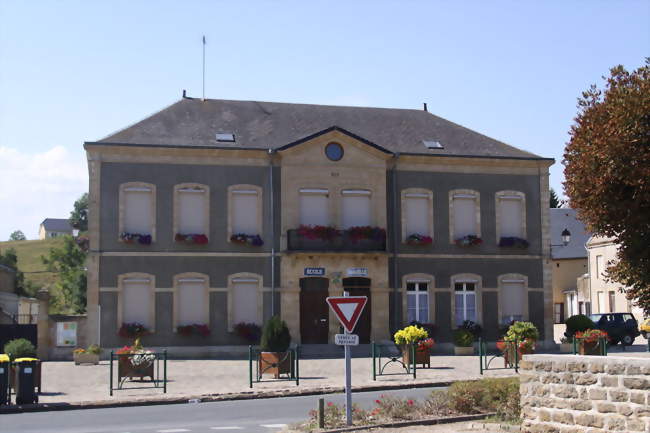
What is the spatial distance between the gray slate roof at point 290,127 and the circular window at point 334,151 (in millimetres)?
702

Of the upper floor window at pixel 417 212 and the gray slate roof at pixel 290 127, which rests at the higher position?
the gray slate roof at pixel 290 127

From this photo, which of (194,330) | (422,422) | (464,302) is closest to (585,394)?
(422,422)

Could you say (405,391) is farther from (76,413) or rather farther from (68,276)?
(68,276)

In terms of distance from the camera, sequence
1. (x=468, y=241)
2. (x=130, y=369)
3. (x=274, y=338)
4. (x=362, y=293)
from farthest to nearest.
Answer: (x=468, y=241) → (x=362, y=293) → (x=274, y=338) → (x=130, y=369)

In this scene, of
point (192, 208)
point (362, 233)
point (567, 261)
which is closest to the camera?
point (192, 208)

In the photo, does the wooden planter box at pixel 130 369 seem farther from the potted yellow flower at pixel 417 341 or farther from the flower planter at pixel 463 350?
the flower planter at pixel 463 350

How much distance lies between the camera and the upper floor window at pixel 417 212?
3228 centimetres

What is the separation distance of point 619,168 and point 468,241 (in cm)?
1735

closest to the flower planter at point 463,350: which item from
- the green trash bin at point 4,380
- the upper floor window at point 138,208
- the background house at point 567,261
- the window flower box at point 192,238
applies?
the window flower box at point 192,238

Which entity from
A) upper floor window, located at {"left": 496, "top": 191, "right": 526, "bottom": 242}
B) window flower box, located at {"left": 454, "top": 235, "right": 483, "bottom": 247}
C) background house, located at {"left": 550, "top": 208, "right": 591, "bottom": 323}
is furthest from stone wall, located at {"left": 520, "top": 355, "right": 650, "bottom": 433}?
background house, located at {"left": 550, "top": 208, "right": 591, "bottom": 323}

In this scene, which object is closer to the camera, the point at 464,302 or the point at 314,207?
the point at 314,207

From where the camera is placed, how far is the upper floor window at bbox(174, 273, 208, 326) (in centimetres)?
3023

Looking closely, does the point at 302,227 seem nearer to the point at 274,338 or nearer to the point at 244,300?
the point at 244,300

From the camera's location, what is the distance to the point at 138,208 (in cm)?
3031
